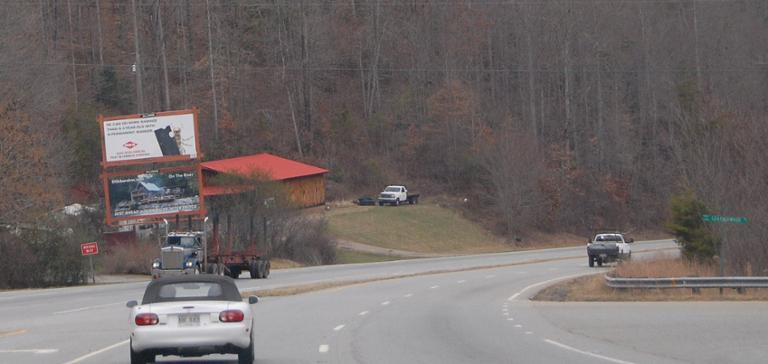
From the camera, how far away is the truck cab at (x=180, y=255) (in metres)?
41.2

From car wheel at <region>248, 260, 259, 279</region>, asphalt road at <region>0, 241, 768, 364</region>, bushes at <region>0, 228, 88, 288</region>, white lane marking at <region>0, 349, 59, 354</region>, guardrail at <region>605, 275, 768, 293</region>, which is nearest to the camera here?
asphalt road at <region>0, 241, 768, 364</region>

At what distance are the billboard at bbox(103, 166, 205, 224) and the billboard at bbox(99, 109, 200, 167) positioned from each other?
81 centimetres

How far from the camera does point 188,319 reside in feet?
49.3

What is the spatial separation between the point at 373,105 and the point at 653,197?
27842 mm

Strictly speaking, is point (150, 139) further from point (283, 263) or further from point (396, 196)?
point (396, 196)

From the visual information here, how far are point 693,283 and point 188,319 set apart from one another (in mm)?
17559

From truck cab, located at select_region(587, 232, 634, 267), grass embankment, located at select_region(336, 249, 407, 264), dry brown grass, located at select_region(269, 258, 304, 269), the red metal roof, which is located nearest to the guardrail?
truck cab, located at select_region(587, 232, 634, 267)

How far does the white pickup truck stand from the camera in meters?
87.1

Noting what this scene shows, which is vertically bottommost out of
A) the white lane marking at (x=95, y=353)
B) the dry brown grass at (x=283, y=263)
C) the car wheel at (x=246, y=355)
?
the dry brown grass at (x=283, y=263)

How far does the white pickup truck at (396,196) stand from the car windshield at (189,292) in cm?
7093

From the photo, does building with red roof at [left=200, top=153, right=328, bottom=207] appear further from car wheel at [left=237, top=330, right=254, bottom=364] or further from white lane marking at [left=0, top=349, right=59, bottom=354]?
car wheel at [left=237, top=330, right=254, bottom=364]

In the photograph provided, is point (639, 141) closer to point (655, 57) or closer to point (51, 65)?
point (655, 57)

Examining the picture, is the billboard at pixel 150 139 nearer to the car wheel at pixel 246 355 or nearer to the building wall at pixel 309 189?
the building wall at pixel 309 189

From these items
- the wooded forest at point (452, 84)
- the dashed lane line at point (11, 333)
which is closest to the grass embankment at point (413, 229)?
the wooded forest at point (452, 84)
